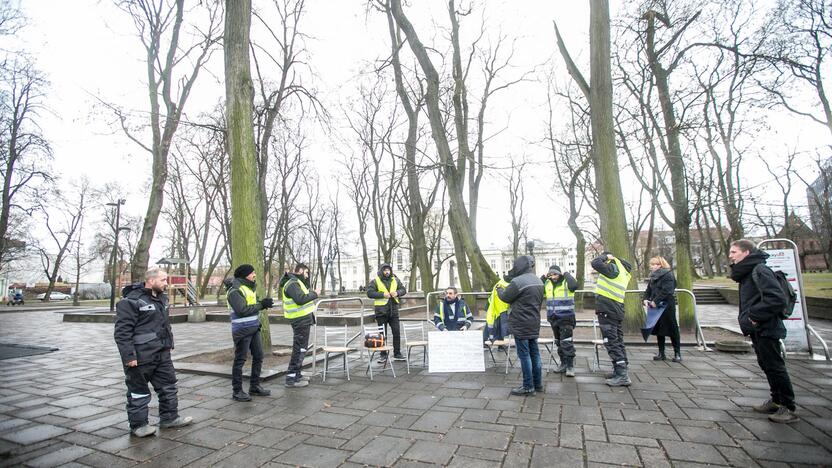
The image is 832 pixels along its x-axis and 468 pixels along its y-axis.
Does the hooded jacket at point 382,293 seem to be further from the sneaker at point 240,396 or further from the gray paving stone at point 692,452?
the gray paving stone at point 692,452

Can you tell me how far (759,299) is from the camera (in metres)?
4.11

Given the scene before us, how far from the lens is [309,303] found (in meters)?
5.95

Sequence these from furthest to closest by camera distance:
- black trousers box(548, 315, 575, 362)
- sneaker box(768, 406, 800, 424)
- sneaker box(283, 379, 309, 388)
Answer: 1. black trousers box(548, 315, 575, 362)
2. sneaker box(283, 379, 309, 388)
3. sneaker box(768, 406, 800, 424)

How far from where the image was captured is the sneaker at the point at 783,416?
3816 mm

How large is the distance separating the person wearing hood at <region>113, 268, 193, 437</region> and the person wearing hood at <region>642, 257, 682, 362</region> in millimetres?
6820

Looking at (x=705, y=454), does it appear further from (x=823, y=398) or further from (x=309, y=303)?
(x=309, y=303)

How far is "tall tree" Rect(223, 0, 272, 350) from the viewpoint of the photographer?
287 inches

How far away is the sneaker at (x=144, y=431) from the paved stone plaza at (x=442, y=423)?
58 mm

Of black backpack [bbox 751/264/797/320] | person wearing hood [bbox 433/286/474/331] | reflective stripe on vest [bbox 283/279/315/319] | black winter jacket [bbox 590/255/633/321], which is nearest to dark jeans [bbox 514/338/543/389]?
black winter jacket [bbox 590/255/633/321]

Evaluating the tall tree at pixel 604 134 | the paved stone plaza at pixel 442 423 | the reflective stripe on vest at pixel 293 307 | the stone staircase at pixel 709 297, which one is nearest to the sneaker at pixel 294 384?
the paved stone plaza at pixel 442 423

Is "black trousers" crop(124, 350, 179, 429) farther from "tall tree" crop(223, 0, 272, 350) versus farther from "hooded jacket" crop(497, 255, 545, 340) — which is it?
"hooded jacket" crop(497, 255, 545, 340)

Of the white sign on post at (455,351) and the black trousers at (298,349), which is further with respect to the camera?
the white sign on post at (455,351)

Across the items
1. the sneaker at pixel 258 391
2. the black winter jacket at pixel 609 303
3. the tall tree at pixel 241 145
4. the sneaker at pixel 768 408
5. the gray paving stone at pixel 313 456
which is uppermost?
the tall tree at pixel 241 145

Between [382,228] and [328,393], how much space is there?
2042cm
